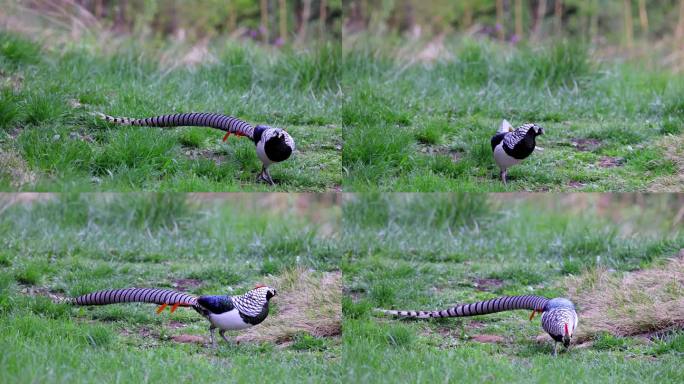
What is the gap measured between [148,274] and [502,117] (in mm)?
3882

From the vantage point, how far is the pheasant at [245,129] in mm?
8094

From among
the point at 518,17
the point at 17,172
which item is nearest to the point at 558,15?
the point at 518,17

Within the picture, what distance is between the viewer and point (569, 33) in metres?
11.4

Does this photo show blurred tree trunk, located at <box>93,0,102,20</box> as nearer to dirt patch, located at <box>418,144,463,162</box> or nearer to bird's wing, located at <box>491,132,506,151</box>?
dirt patch, located at <box>418,144,463,162</box>

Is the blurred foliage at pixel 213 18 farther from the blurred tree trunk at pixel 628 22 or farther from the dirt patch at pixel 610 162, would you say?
the blurred tree trunk at pixel 628 22

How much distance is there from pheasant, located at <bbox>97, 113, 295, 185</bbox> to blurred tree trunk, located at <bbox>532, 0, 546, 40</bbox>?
13.5ft

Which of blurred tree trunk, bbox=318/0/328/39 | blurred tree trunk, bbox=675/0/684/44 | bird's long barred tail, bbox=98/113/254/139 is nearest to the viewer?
bird's long barred tail, bbox=98/113/254/139

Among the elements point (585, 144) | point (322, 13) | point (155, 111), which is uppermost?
point (322, 13)

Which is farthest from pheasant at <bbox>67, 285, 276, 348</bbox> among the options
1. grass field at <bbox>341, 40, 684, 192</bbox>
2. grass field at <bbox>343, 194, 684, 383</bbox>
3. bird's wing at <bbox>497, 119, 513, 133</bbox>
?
bird's wing at <bbox>497, 119, 513, 133</bbox>

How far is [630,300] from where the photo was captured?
840 cm

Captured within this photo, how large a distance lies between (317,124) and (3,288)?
330 cm

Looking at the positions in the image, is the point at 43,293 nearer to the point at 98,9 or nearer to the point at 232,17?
the point at 98,9

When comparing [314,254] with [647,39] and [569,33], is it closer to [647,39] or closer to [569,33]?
[569,33]

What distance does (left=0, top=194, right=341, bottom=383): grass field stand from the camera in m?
7.25
